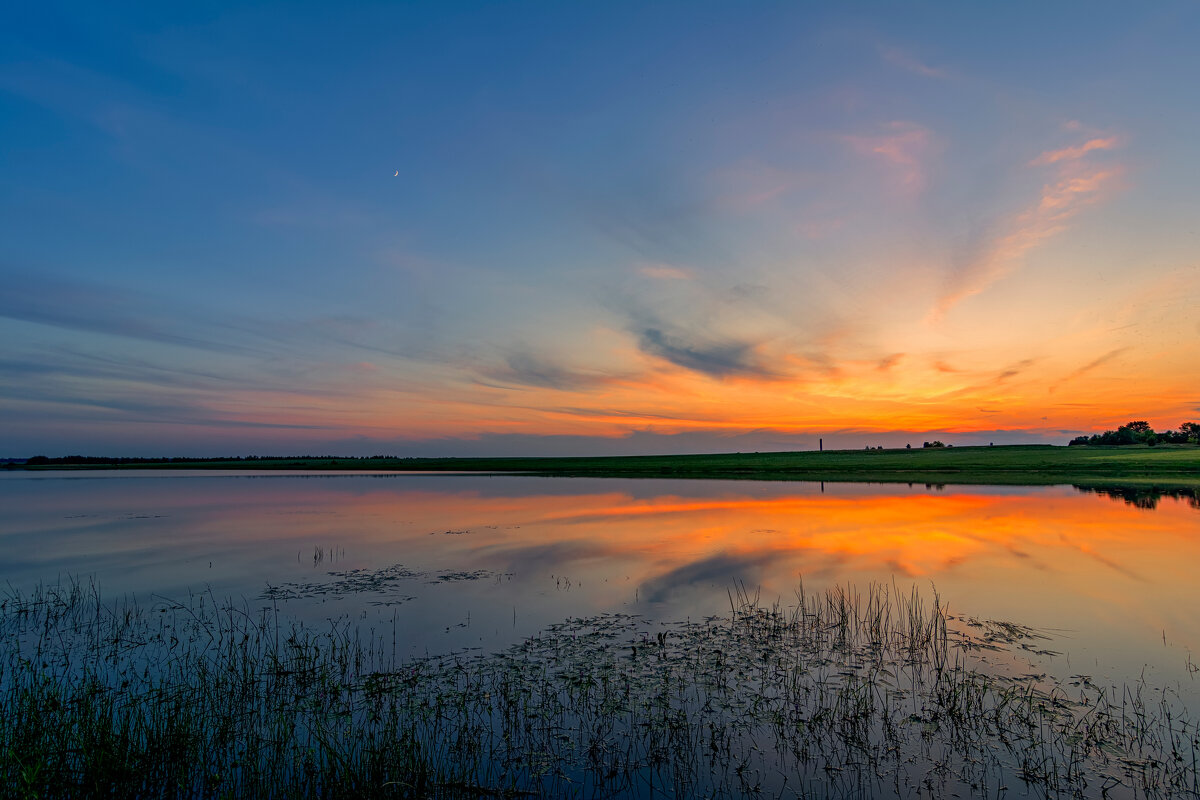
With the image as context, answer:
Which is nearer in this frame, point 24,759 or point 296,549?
point 24,759

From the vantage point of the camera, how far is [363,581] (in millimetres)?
17812

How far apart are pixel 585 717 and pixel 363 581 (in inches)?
462

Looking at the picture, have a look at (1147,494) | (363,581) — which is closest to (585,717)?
(363,581)

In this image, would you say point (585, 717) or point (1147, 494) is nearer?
point (585, 717)

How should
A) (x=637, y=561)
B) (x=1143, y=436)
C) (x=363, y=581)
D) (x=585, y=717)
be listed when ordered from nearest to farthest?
(x=585, y=717) → (x=363, y=581) → (x=637, y=561) → (x=1143, y=436)

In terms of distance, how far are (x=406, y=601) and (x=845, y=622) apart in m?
10.9

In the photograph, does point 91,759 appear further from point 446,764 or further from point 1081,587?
point 1081,587

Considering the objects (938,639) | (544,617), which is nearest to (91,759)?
(544,617)

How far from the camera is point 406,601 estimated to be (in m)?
15.4

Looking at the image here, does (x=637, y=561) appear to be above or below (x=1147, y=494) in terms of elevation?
below

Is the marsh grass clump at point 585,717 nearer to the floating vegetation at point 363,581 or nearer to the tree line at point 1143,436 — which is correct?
the floating vegetation at point 363,581

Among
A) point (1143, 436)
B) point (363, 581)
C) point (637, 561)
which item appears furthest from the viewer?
point (1143, 436)

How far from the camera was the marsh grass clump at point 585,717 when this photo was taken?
679 centimetres

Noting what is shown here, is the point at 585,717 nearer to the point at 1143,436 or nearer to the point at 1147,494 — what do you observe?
the point at 1147,494
